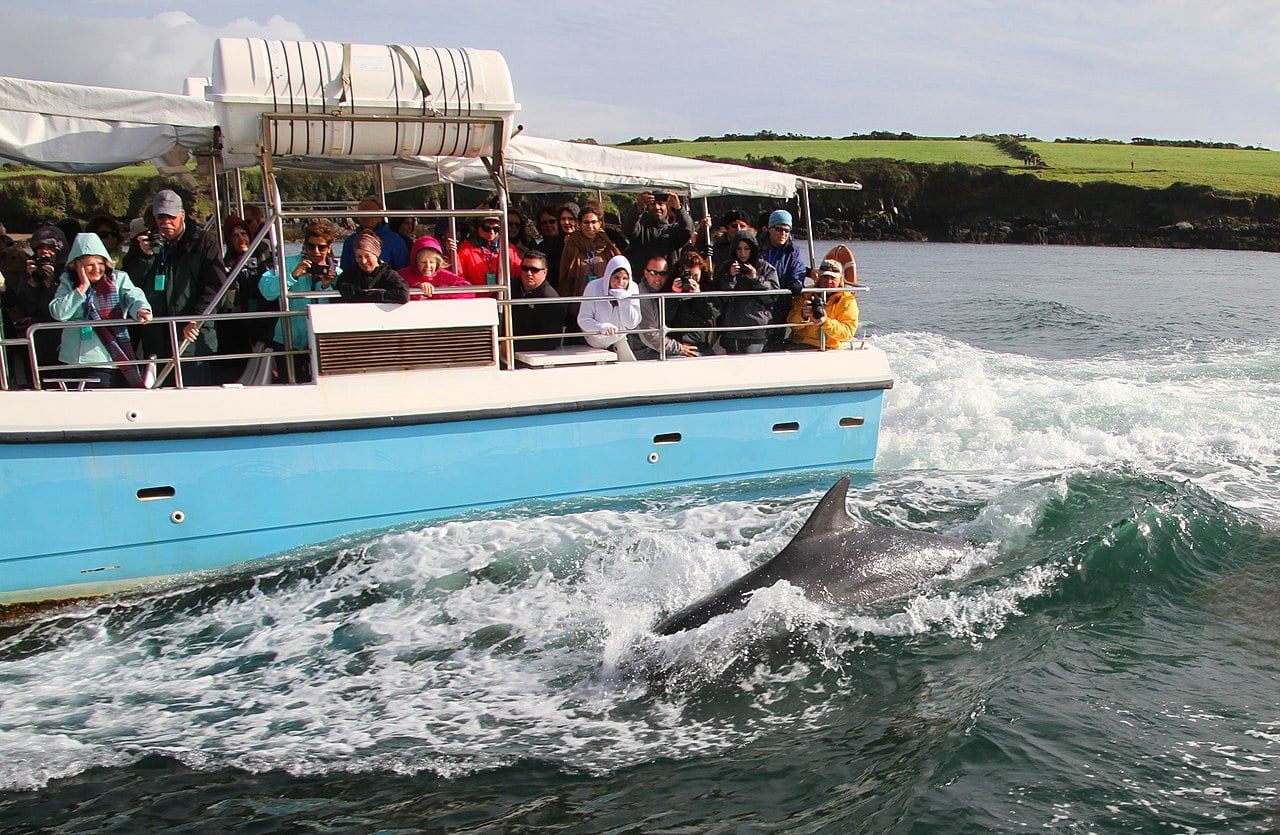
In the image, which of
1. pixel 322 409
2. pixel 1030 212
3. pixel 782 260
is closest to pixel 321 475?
pixel 322 409

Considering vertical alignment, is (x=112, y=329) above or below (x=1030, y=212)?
below

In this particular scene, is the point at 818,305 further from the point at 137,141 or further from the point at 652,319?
the point at 137,141

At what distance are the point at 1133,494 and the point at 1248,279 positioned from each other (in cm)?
3054

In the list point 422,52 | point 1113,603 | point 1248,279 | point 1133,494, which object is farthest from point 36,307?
point 1248,279

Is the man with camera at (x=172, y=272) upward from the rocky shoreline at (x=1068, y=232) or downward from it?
downward

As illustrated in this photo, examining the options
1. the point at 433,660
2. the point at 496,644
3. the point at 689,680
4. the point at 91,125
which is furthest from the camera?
the point at 91,125

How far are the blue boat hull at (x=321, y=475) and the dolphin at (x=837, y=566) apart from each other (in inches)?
100.0

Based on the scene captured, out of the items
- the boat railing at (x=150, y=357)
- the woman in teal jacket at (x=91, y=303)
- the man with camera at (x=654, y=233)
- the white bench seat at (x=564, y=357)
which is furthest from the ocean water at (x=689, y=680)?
the man with camera at (x=654, y=233)

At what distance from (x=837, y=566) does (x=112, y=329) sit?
228 inches

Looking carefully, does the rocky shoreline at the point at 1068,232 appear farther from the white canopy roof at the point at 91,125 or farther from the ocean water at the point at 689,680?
the white canopy roof at the point at 91,125

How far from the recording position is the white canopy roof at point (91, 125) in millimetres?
8047

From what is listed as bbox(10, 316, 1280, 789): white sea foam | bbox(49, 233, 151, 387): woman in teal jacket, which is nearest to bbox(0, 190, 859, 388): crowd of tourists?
bbox(49, 233, 151, 387): woman in teal jacket

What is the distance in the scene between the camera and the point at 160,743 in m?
5.98

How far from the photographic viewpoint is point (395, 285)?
27.9ft
